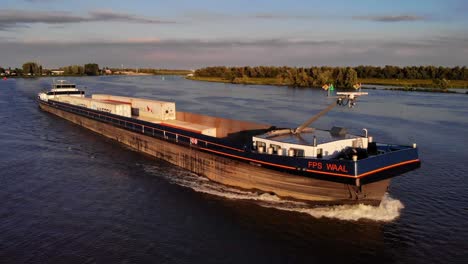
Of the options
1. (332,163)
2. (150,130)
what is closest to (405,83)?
(150,130)

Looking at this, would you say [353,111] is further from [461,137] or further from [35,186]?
[35,186]

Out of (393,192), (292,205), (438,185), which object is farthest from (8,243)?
(438,185)

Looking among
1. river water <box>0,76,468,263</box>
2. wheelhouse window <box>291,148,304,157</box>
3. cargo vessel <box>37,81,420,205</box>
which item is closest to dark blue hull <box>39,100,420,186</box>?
cargo vessel <box>37,81,420,205</box>

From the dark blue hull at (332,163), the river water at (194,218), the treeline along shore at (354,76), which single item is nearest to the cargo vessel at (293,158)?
the dark blue hull at (332,163)

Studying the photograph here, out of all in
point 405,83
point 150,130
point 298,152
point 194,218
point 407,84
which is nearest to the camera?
point 194,218

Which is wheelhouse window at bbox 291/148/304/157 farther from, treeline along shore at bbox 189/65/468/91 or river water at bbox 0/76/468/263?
treeline along shore at bbox 189/65/468/91

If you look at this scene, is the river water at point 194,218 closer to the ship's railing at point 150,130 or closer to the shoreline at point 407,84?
the ship's railing at point 150,130

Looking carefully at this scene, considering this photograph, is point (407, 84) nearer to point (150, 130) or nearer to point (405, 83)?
point (405, 83)
